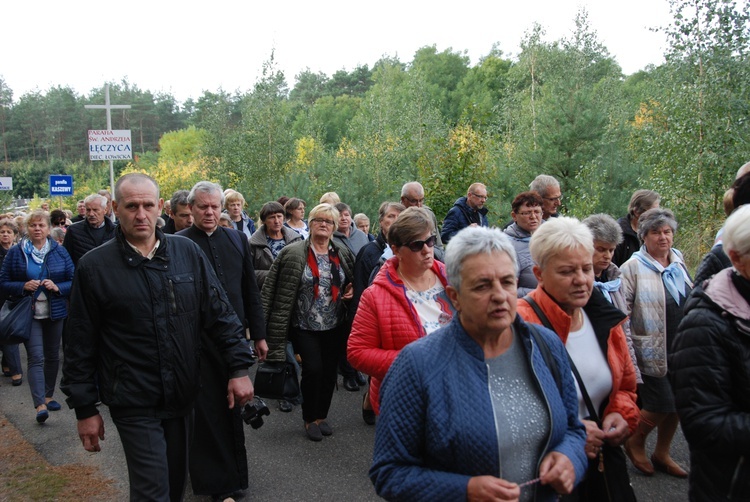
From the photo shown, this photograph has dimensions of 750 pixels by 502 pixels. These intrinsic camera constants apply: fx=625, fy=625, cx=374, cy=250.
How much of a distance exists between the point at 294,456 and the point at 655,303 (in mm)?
3323

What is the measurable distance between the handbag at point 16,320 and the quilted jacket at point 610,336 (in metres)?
6.16

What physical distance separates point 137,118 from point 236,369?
81587 millimetres

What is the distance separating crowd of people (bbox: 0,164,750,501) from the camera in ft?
7.25

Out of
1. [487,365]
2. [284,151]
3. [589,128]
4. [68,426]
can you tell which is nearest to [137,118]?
[284,151]

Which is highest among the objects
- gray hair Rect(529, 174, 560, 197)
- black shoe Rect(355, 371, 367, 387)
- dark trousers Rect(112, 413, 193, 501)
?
gray hair Rect(529, 174, 560, 197)

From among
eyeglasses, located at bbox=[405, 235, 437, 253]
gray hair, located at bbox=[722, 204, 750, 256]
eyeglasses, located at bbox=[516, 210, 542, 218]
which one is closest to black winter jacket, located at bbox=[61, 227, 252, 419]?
eyeglasses, located at bbox=[405, 235, 437, 253]

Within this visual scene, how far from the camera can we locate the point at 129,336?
134 inches

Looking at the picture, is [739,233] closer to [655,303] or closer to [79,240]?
[655,303]

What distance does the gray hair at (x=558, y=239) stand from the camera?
297 cm

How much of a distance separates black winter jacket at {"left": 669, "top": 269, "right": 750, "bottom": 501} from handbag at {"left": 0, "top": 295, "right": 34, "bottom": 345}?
22.6 feet

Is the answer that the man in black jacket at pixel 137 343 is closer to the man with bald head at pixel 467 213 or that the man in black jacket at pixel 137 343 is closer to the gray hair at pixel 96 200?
the gray hair at pixel 96 200

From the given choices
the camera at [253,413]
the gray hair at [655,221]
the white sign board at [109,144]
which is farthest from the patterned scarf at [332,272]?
the white sign board at [109,144]

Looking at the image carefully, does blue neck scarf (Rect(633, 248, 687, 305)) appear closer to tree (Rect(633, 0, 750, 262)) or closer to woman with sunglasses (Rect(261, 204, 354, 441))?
woman with sunglasses (Rect(261, 204, 354, 441))

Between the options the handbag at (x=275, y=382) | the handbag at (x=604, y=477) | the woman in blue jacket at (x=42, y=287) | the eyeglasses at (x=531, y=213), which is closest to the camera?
the handbag at (x=604, y=477)
